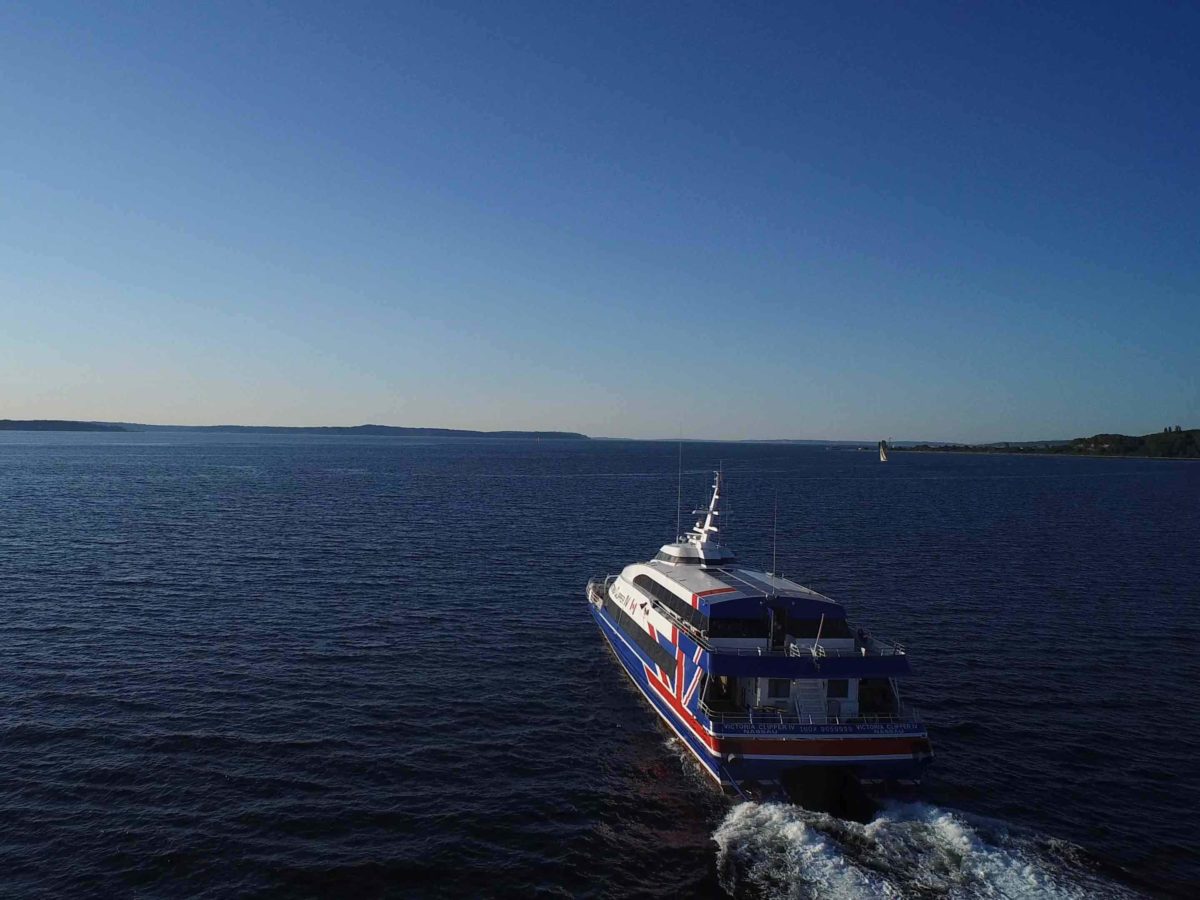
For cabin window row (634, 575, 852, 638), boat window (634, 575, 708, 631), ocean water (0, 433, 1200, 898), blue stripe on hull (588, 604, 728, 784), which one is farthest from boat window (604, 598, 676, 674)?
ocean water (0, 433, 1200, 898)

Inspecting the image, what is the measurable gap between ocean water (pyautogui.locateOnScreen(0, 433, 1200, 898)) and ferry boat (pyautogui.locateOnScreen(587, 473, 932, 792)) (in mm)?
1523

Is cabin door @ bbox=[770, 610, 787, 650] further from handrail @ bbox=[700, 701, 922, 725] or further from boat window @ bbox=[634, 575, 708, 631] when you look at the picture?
handrail @ bbox=[700, 701, 922, 725]

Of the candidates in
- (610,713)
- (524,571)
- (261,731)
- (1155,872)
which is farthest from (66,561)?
(1155,872)

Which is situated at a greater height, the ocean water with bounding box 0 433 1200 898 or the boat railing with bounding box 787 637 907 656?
the boat railing with bounding box 787 637 907 656

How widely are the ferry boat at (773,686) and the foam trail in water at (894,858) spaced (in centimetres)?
162

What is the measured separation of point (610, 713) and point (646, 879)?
11.5 m

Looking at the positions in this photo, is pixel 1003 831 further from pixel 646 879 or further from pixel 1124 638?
pixel 1124 638

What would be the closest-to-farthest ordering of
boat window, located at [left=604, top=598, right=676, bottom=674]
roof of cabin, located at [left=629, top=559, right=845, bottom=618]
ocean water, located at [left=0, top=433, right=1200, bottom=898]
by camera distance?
ocean water, located at [left=0, top=433, right=1200, bottom=898] → roof of cabin, located at [left=629, top=559, right=845, bottom=618] → boat window, located at [left=604, top=598, right=676, bottom=674]

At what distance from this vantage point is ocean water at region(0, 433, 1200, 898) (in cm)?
2162

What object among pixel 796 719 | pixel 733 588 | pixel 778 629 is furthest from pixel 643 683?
pixel 796 719

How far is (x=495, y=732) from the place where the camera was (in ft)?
98.9

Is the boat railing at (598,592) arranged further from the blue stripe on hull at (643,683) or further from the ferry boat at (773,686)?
the ferry boat at (773,686)

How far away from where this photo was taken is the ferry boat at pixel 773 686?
25438 millimetres

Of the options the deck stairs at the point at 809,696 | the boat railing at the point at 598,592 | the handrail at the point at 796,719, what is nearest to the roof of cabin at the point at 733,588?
the deck stairs at the point at 809,696
